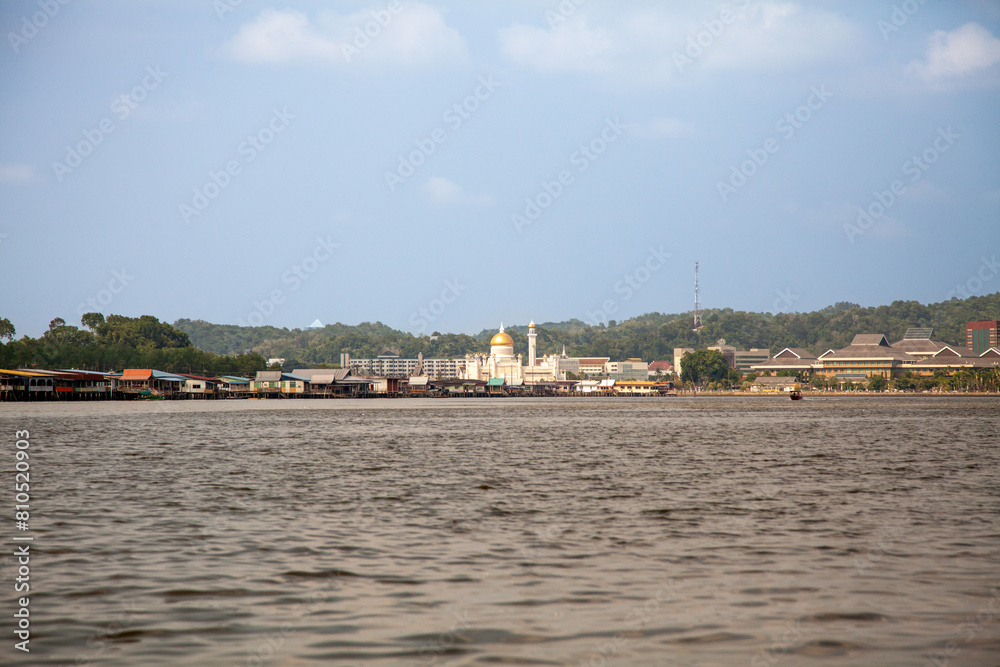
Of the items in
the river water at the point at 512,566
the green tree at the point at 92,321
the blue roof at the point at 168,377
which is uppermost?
the green tree at the point at 92,321

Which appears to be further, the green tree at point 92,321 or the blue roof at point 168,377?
the green tree at point 92,321

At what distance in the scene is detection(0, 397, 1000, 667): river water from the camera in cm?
923

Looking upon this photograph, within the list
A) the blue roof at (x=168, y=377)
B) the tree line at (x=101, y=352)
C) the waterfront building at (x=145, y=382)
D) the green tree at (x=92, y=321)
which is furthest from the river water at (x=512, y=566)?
the green tree at (x=92, y=321)

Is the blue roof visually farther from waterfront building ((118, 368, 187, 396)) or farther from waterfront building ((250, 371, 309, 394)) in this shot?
waterfront building ((250, 371, 309, 394))

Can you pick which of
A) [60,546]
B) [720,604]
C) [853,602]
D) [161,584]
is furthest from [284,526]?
[853,602]

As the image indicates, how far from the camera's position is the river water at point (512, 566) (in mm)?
9234

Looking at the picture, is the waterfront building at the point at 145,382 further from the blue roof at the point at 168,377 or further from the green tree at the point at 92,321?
the green tree at the point at 92,321

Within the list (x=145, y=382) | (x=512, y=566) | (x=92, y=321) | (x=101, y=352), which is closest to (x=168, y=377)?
(x=145, y=382)

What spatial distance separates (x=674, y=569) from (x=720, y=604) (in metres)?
2.04

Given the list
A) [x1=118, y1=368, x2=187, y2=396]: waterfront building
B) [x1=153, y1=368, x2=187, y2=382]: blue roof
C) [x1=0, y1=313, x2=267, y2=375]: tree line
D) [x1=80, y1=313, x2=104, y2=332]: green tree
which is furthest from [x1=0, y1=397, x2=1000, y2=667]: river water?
[x1=80, y1=313, x2=104, y2=332]: green tree

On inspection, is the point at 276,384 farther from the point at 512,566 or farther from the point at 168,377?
the point at 512,566

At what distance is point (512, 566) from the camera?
13070mm

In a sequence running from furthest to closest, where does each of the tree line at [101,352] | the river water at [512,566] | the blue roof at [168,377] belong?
the tree line at [101,352] < the blue roof at [168,377] < the river water at [512,566]

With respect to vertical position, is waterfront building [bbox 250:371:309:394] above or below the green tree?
below
